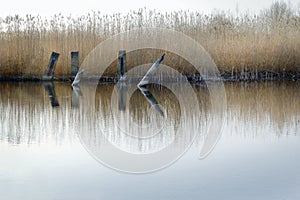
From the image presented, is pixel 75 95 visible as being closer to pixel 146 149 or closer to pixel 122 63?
pixel 122 63

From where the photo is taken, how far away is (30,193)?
389 centimetres

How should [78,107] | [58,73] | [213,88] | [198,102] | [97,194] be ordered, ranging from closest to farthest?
[97,194]
[78,107]
[198,102]
[213,88]
[58,73]

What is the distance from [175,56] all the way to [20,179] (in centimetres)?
1085

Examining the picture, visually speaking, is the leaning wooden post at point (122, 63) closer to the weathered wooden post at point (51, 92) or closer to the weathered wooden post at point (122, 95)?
the weathered wooden post at point (122, 95)

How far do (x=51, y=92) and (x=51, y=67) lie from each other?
3615mm

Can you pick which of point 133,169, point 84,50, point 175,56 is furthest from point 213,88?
point 133,169

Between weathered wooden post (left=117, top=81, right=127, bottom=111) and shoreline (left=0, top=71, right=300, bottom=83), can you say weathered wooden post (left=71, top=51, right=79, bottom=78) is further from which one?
weathered wooden post (left=117, top=81, right=127, bottom=111)

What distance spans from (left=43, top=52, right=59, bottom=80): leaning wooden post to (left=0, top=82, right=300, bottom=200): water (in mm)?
5011

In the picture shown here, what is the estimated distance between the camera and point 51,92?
12.0 m

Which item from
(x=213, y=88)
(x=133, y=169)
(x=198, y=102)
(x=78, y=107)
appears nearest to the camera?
(x=133, y=169)

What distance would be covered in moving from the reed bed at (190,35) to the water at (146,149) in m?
5.08

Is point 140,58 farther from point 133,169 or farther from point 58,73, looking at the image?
point 133,169

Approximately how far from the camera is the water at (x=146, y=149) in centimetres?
398

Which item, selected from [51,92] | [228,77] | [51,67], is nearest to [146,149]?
[51,92]
